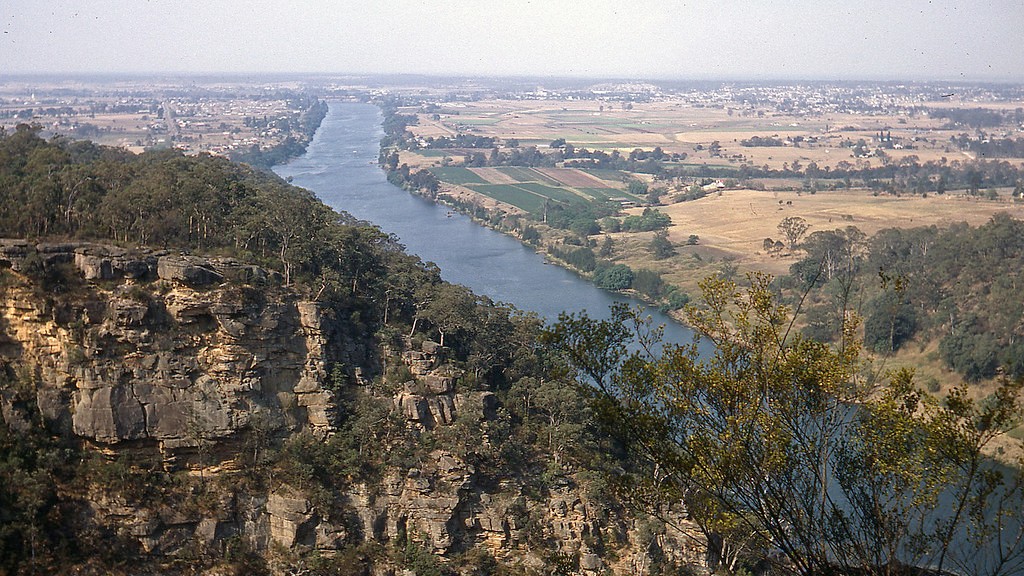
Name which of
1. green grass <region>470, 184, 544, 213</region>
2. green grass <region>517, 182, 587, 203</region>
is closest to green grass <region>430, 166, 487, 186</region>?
green grass <region>470, 184, 544, 213</region>

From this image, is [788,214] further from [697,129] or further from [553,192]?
[697,129]

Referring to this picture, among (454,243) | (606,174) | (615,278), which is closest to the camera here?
(615,278)

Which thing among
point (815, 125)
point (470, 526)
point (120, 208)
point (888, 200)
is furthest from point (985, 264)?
point (815, 125)

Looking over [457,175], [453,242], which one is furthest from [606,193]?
[453,242]

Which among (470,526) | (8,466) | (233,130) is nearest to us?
(8,466)

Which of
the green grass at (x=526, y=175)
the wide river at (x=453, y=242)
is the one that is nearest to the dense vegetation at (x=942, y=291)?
the wide river at (x=453, y=242)

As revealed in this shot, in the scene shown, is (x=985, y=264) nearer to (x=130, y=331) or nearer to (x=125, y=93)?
(x=130, y=331)

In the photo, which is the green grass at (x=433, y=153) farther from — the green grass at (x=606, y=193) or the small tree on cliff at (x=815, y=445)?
the small tree on cliff at (x=815, y=445)

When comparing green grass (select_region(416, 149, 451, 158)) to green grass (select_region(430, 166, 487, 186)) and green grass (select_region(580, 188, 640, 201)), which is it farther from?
green grass (select_region(580, 188, 640, 201))
